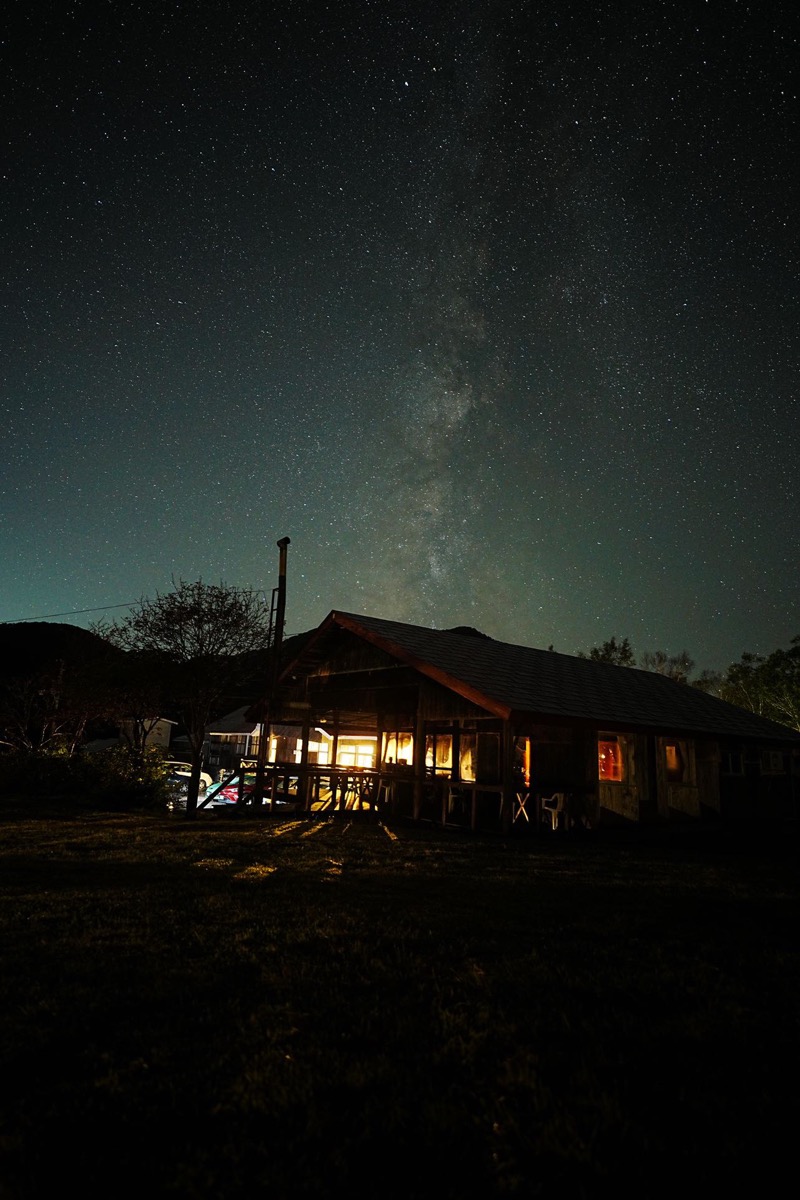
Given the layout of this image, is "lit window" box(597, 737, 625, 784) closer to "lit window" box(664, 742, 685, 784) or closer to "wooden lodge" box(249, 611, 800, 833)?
"wooden lodge" box(249, 611, 800, 833)

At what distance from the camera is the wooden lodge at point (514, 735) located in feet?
52.0

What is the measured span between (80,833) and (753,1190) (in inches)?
508

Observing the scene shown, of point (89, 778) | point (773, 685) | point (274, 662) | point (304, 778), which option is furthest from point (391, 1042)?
point (773, 685)

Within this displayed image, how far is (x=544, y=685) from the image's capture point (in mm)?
17344

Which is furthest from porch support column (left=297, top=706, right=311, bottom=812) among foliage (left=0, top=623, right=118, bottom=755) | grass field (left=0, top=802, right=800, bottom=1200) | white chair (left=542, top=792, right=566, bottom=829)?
foliage (left=0, top=623, right=118, bottom=755)

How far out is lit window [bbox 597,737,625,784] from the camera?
18438 mm

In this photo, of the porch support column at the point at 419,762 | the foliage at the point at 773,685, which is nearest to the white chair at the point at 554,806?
the porch support column at the point at 419,762

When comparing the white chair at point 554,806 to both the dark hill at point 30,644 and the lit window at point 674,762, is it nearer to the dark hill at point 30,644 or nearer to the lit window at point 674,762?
the lit window at point 674,762

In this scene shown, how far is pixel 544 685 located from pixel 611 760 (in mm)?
3510

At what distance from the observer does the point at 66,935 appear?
5270 millimetres

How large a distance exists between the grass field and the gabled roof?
7.73 m

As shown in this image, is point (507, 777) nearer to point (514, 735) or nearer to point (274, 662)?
point (514, 735)

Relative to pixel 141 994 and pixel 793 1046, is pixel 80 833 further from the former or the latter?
pixel 793 1046

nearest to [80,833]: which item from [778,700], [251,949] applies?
[251,949]
